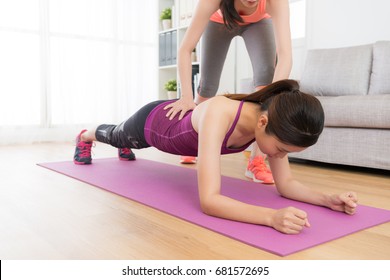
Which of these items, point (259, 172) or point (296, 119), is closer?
point (296, 119)

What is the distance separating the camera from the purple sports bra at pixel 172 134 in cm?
147

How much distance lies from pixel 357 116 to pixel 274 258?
4.91 ft

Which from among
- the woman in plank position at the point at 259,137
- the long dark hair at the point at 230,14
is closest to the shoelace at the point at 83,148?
the woman in plank position at the point at 259,137

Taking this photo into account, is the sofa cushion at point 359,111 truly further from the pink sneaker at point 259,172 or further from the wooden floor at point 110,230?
the pink sneaker at point 259,172

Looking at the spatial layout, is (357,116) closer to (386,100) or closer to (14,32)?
(386,100)

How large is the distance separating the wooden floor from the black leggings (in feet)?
0.93

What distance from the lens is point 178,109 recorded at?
1649 mm

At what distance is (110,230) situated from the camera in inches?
45.4

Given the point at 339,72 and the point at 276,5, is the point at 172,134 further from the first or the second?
the point at 339,72

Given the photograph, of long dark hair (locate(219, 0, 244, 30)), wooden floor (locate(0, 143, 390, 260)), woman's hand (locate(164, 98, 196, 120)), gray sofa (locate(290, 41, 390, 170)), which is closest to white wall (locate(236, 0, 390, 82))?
gray sofa (locate(290, 41, 390, 170))

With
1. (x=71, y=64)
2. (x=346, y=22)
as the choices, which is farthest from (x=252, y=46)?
(x=71, y=64)

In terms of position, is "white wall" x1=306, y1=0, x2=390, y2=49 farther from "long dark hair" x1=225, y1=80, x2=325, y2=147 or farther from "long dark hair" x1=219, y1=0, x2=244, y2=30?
"long dark hair" x1=225, y1=80, x2=325, y2=147

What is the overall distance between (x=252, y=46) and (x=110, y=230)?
119 cm
